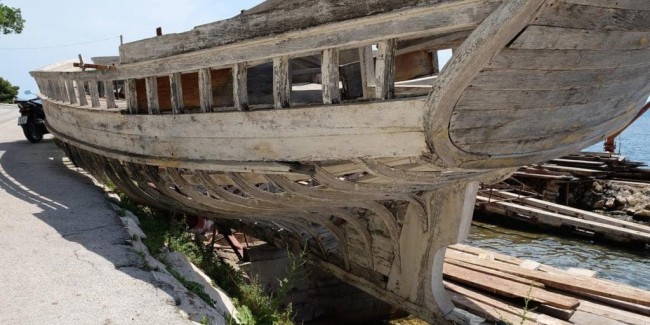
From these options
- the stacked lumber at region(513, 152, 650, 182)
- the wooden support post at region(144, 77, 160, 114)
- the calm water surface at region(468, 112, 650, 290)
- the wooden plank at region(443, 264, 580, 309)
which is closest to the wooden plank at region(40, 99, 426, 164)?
the wooden support post at region(144, 77, 160, 114)

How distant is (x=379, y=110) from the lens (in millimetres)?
3389

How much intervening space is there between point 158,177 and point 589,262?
1205 cm

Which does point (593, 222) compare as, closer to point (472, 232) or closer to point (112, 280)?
point (472, 232)

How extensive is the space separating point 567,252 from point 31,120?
14787 millimetres

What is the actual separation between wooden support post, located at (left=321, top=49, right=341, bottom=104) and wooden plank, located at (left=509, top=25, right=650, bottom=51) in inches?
48.0

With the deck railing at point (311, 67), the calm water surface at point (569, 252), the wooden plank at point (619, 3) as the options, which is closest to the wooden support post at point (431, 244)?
the deck railing at point (311, 67)

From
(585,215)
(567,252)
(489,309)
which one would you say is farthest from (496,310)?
(585,215)

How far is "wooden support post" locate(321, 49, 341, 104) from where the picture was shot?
3586 mm

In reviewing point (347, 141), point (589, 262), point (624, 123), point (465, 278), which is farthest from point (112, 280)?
point (589, 262)

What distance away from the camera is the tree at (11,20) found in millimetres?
28545

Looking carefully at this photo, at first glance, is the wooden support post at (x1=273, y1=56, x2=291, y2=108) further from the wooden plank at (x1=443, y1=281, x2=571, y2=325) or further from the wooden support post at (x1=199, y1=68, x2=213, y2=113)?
the wooden plank at (x1=443, y1=281, x2=571, y2=325)

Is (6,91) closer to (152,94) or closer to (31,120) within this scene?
(31,120)

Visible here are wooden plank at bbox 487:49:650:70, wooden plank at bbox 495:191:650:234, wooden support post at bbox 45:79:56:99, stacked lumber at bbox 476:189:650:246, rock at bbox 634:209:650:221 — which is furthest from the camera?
rock at bbox 634:209:650:221

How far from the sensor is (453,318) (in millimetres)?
6191
